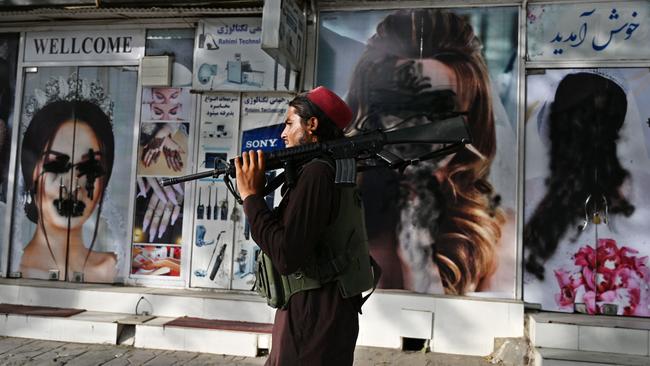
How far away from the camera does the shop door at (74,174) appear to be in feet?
21.9

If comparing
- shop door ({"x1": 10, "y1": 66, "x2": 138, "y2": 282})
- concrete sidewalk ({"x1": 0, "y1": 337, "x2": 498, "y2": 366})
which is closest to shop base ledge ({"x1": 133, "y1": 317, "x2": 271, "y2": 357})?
concrete sidewalk ({"x1": 0, "y1": 337, "x2": 498, "y2": 366})

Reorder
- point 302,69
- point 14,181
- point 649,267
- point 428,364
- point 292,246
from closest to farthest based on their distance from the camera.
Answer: point 292,246 < point 428,364 < point 649,267 < point 302,69 < point 14,181

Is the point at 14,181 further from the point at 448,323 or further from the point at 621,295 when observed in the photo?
the point at 621,295

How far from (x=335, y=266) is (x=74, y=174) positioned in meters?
5.84

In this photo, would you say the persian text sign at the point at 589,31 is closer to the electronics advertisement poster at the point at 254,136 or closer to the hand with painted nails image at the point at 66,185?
the electronics advertisement poster at the point at 254,136

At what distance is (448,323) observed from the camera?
548 centimetres

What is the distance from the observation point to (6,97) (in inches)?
277

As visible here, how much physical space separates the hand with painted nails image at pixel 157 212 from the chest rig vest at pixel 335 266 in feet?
15.3

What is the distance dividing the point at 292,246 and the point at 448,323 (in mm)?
4146

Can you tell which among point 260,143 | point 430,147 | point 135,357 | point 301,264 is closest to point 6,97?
point 260,143

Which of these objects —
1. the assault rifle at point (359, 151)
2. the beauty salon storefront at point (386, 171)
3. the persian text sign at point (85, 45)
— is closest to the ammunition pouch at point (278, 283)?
the assault rifle at point (359, 151)

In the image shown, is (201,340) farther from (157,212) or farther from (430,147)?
(430,147)

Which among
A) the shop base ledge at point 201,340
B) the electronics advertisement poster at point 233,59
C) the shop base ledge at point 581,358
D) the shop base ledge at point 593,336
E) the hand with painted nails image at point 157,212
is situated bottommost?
the shop base ledge at point 201,340

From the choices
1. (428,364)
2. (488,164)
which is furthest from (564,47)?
(428,364)
